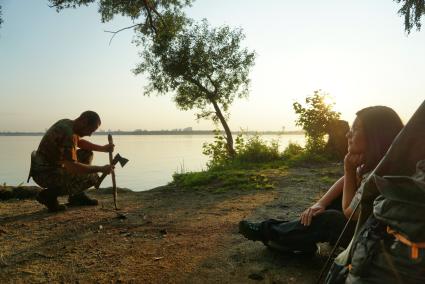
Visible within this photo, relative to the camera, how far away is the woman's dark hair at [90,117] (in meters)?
6.73

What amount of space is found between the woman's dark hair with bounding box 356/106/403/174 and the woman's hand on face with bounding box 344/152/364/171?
0.20 metres

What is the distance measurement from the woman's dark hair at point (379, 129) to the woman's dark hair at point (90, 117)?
519cm

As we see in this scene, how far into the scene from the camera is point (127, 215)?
22.5ft

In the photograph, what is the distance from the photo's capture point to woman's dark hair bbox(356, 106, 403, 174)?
3.00 meters

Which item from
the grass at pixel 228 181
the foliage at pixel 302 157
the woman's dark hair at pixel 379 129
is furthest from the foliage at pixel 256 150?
the woman's dark hair at pixel 379 129

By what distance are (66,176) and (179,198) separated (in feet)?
9.43

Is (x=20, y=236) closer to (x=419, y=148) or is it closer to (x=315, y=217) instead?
(x=315, y=217)

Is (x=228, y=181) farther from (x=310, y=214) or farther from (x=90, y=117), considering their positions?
(x=310, y=214)

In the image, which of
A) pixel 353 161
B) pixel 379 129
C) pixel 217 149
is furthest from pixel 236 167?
pixel 379 129

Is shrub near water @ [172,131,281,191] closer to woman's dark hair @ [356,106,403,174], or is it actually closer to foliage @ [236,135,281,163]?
foliage @ [236,135,281,163]

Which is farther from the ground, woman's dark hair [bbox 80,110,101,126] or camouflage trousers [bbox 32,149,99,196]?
woman's dark hair [bbox 80,110,101,126]

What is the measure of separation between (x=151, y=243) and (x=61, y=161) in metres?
2.87

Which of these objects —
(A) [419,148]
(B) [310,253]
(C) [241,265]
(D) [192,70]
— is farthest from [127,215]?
(D) [192,70]

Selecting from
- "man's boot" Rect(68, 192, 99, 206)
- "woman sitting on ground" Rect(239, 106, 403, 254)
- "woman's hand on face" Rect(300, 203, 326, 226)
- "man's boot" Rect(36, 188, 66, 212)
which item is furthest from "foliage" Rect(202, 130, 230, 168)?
"woman's hand on face" Rect(300, 203, 326, 226)
